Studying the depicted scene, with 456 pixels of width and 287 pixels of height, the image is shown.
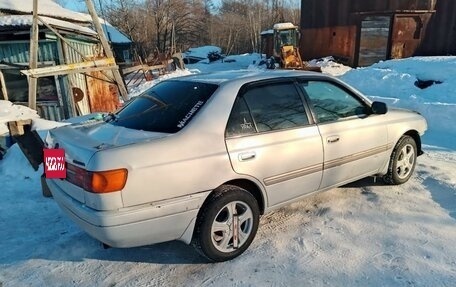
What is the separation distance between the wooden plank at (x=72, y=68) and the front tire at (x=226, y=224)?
695cm

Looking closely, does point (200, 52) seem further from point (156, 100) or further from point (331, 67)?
point (156, 100)

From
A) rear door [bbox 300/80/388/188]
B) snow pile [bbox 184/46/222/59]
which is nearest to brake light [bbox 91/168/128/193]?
rear door [bbox 300/80/388/188]

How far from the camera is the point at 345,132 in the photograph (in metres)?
3.80

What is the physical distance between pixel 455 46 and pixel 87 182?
22.5 m

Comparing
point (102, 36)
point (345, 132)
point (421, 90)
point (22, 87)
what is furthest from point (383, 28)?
point (345, 132)

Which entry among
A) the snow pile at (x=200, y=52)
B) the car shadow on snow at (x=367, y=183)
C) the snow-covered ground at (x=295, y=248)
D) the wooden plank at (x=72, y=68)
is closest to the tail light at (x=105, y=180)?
the snow-covered ground at (x=295, y=248)

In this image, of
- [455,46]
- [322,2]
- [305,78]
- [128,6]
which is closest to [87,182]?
[305,78]

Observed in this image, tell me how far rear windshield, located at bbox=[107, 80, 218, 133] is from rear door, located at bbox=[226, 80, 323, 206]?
1.13ft

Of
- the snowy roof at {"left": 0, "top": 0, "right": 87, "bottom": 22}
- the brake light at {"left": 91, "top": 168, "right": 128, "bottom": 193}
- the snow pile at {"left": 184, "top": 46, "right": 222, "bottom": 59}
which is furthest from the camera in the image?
the snow pile at {"left": 184, "top": 46, "right": 222, "bottom": 59}

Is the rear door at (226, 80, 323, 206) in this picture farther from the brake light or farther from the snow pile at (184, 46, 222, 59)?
the snow pile at (184, 46, 222, 59)

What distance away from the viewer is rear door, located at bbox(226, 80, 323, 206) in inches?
122

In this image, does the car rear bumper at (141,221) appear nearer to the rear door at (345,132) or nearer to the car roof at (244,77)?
the car roof at (244,77)

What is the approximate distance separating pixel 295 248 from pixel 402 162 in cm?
216

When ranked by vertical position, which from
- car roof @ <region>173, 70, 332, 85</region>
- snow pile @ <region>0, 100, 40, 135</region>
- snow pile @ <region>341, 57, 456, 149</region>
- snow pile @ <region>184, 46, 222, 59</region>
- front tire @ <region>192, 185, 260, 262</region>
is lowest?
snow pile @ <region>184, 46, 222, 59</region>
